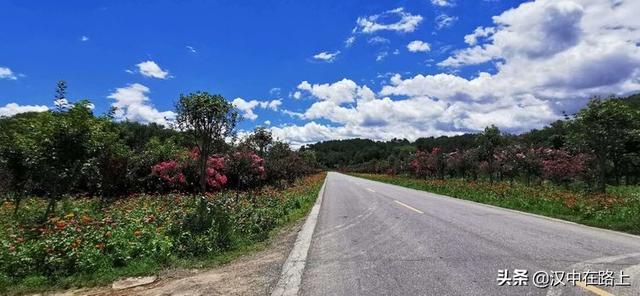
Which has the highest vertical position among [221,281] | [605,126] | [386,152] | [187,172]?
[386,152]

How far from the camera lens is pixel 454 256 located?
7082mm

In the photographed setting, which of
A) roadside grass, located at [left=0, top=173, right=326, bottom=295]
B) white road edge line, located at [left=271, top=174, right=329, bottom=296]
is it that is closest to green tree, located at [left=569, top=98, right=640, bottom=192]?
white road edge line, located at [left=271, top=174, right=329, bottom=296]

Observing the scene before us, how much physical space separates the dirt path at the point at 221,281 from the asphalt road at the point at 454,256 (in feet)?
1.93

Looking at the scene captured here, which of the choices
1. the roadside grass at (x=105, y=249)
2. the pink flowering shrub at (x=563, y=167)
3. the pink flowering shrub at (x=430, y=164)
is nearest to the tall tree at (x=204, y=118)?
the roadside grass at (x=105, y=249)

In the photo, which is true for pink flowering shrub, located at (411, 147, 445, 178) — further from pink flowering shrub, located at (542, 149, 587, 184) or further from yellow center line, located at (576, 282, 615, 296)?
yellow center line, located at (576, 282, 615, 296)

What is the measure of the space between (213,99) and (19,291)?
5.90 meters

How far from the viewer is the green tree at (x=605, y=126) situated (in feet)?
65.2

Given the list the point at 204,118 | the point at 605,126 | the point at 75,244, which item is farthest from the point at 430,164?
the point at 75,244

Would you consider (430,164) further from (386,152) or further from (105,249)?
(386,152)

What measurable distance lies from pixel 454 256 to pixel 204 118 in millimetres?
6871

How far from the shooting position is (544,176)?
36.3m

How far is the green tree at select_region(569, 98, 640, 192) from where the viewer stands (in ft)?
65.2

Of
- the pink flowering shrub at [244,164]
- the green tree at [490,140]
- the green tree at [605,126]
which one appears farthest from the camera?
the green tree at [490,140]

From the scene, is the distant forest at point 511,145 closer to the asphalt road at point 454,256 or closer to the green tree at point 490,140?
the green tree at point 490,140
